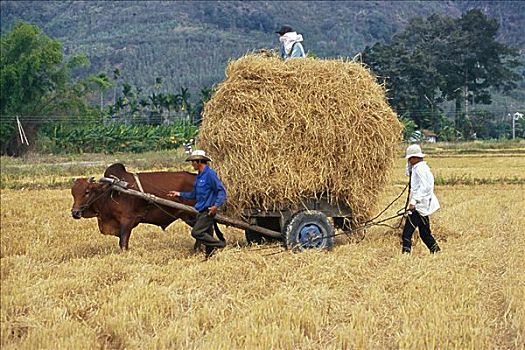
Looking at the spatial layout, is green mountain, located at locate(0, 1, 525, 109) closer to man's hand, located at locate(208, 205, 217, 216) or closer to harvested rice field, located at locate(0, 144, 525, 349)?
harvested rice field, located at locate(0, 144, 525, 349)

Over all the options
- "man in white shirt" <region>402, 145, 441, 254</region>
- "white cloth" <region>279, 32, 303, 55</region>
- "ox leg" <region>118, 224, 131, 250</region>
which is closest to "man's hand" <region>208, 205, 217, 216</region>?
"ox leg" <region>118, 224, 131, 250</region>

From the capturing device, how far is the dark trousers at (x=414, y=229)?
9.92m

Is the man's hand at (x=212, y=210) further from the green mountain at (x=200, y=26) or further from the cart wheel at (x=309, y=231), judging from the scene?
the green mountain at (x=200, y=26)

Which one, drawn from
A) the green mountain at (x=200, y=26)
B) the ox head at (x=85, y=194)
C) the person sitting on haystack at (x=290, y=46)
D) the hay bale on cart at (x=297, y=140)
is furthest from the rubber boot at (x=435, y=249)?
the green mountain at (x=200, y=26)

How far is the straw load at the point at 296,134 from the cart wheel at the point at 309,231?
27cm

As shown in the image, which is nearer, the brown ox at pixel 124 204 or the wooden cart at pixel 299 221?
the brown ox at pixel 124 204

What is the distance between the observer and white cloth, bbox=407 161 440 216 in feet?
Answer: 32.6

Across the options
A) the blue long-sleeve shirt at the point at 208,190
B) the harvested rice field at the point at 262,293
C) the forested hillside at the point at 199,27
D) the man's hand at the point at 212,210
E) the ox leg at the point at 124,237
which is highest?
the forested hillside at the point at 199,27

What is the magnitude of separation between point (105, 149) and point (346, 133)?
3845 centimetres

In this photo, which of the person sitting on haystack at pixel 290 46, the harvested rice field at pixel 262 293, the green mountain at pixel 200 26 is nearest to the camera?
the harvested rice field at pixel 262 293

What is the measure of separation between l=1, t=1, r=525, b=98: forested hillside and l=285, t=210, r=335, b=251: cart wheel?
4087 inches

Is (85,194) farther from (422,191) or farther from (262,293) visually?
(422,191)

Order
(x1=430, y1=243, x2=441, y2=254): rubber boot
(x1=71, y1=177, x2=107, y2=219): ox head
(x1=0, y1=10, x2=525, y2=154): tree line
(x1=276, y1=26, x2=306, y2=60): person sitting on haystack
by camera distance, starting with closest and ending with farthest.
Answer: (x1=71, y1=177, x2=107, y2=219): ox head → (x1=430, y1=243, x2=441, y2=254): rubber boot → (x1=276, y1=26, x2=306, y2=60): person sitting on haystack → (x1=0, y1=10, x2=525, y2=154): tree line

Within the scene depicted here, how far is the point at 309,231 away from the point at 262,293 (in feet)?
8.93
